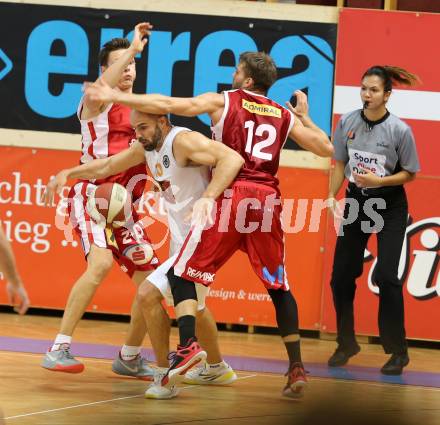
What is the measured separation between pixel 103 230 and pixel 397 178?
6.73 ft

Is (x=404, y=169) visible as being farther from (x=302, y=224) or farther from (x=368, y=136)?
(x=302, y=224)

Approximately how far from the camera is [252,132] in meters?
5.14

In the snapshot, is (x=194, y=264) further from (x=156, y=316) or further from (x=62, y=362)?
(x=62, y=362)

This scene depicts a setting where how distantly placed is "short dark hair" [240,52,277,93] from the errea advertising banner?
2.45 m

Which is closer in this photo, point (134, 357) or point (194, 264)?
point (194, 264)

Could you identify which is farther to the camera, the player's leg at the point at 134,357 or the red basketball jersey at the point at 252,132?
the player's leg at the point at 134,357

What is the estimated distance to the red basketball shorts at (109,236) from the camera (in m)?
5.70

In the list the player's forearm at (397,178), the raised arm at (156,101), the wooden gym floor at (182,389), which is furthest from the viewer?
the player's forearm at (397,178)

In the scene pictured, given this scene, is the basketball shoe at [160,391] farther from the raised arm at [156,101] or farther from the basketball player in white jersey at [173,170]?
the raised arm at [156,101]

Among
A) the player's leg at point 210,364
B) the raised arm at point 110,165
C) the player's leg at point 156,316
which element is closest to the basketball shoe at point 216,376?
the player's leg at point 210,364

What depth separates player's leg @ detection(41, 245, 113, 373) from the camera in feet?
17.7

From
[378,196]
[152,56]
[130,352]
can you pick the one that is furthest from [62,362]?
[152,56]

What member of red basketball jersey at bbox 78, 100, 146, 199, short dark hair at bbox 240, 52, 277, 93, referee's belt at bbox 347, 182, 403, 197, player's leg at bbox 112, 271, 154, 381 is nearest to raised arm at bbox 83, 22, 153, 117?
red basketball jersey at bbox 78, 100, 146, 199

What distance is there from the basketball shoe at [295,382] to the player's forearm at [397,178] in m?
1.70
